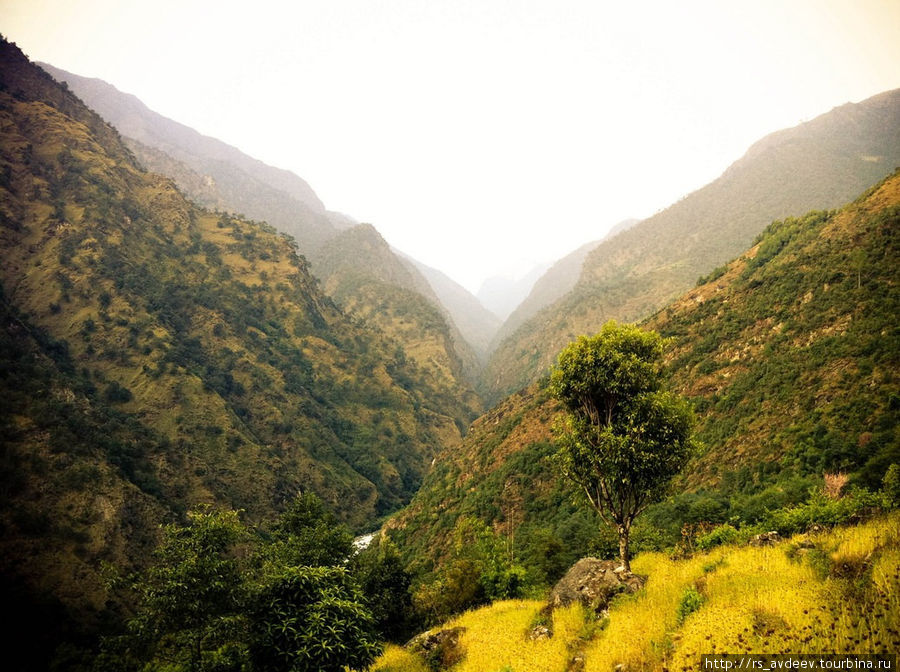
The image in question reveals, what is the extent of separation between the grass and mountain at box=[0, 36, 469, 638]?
52215mm

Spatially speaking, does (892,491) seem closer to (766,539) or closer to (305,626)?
(766,539)

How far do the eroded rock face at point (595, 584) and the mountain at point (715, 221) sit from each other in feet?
417

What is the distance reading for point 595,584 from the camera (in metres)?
13.6

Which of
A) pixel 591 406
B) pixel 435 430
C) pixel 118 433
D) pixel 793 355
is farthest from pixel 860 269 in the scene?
pixel 435 430

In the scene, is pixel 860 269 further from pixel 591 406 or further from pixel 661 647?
pixel 661 647

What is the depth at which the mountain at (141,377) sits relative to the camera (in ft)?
156

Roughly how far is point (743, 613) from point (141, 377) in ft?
317

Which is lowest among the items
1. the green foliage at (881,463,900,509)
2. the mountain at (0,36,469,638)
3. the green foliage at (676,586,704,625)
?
the mountain at (0,36,469,638)

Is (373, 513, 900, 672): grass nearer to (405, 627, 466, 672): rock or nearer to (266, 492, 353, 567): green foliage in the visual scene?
(405, 627, 466, 672): rock

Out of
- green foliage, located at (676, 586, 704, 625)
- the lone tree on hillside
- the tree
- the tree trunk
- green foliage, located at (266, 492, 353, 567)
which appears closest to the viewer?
green foliage, located at (676, 586, 704, 625)

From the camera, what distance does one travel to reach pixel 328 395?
119 m

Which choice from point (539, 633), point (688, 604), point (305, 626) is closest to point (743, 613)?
point (688, 604)

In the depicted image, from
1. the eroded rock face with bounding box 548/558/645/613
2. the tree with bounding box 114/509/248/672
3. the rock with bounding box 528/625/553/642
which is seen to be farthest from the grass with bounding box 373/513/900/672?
the tree with bounding box 114/509/248/672

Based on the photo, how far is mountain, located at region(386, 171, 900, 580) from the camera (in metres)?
25.7
